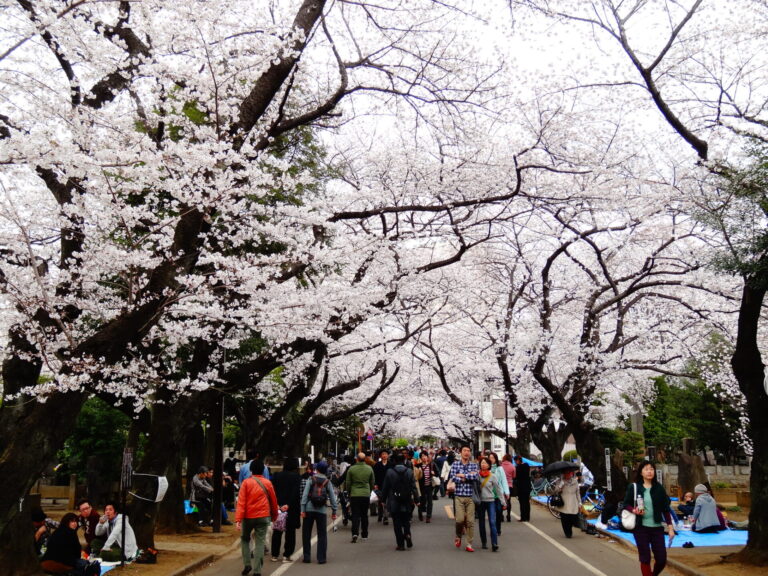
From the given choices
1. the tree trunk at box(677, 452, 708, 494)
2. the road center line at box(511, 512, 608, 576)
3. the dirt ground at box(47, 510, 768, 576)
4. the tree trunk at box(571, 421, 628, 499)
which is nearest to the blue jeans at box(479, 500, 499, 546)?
the road center line at box(511, 512, 608, 576)

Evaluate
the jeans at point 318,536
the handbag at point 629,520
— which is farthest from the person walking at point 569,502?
the handbag at point 629,520

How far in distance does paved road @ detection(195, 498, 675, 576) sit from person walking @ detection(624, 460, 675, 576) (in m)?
1.67

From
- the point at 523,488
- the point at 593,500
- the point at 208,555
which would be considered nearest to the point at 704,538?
the point at 523,488

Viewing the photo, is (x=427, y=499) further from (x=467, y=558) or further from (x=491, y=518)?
(x=467, y=558)

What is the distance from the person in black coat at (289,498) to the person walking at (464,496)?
2874 mm

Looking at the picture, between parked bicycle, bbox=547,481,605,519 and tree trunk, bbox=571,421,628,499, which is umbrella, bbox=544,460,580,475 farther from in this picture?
tree trunk, bbox=571,421,628,499

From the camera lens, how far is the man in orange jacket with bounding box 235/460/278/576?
10.2m

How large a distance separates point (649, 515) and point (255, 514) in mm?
5280

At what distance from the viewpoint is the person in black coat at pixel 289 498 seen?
1236 cm

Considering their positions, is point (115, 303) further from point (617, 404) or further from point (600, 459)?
point (617, 404)

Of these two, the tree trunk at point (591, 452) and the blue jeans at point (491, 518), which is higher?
the tree trunk at point (591, 452)

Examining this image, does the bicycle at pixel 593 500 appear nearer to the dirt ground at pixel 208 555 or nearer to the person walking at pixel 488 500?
the dirt ground at pixel 208 555

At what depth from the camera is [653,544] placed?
8719 mm

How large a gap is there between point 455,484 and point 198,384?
493 cm
